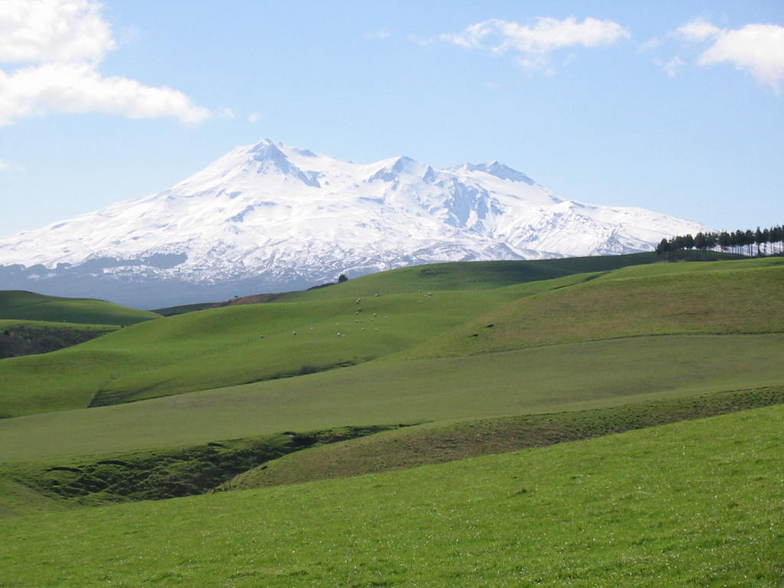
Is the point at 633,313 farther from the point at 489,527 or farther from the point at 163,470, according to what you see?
the point at 489,527

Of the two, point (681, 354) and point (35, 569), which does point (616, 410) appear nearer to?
point (681, 354)

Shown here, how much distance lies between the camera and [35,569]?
27031 mm

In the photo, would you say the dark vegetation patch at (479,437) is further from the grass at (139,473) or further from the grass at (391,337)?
the grass at (391,337)

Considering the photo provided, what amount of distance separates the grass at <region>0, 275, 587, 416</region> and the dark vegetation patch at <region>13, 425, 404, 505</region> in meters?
36.3

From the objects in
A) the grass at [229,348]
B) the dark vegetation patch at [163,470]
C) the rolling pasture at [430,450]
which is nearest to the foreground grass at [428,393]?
the rolling pasture at [430,450]

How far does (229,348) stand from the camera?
11250 cm

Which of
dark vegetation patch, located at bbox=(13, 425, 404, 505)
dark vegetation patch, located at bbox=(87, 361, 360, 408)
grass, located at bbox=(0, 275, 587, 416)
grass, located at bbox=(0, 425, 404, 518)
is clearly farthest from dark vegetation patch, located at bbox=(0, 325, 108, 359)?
dark vegetation patch, located at bbox=(13, 425, 404, 505)

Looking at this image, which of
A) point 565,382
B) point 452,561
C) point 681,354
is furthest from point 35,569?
point 681,354

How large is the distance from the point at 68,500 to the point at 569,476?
28.5 metres

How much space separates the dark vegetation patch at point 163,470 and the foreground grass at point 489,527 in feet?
27.5

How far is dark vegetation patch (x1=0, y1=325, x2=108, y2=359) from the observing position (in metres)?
145

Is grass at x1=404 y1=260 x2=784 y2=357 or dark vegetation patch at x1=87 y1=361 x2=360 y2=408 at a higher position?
grass at x1=404 y1=260 x2=784 y2=357

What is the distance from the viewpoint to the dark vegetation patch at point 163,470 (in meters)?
46.0

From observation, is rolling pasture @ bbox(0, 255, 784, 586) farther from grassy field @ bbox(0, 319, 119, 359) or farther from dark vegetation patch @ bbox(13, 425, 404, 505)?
grassy field @ bbox(0, 319, 119, 359)
